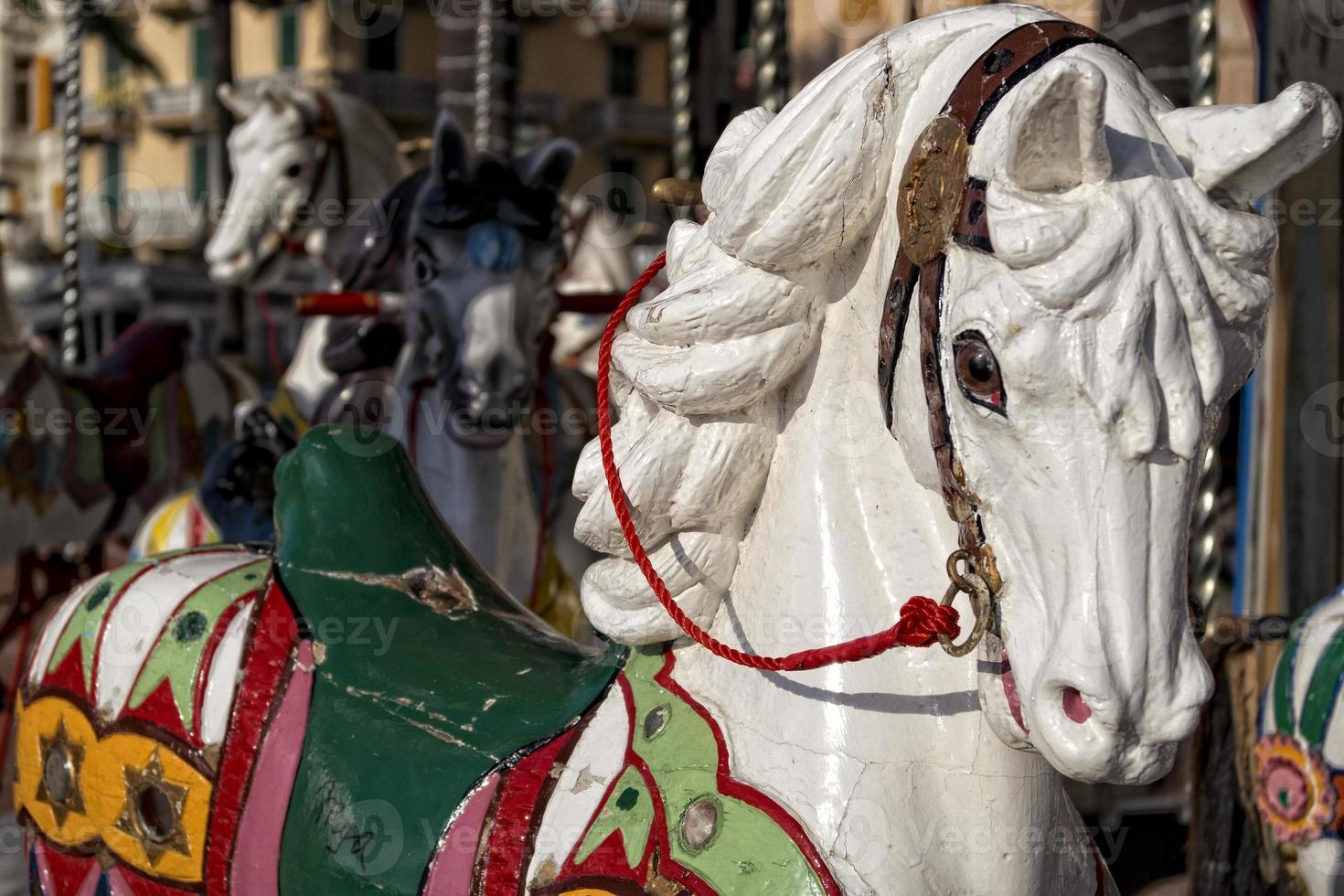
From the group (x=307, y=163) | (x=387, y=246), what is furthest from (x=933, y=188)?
(x=307, y=163)

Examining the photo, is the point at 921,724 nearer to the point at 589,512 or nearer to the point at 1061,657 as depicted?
the point at 1061,657

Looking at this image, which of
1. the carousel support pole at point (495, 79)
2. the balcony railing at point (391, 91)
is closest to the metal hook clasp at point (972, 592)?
the carousel support pole at point (495, 79)

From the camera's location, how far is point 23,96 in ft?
79.7

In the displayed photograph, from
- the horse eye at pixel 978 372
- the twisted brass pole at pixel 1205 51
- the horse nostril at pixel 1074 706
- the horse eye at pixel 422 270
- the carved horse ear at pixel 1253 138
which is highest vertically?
the twisted brass pole at pixel 1205 51

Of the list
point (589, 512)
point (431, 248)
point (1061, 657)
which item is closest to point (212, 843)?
point (589, 512)

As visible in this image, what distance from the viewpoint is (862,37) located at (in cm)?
671

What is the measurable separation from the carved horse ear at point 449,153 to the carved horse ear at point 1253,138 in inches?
84.4

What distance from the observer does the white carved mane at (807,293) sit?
1067mm

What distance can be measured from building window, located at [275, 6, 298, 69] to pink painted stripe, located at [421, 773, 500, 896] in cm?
2374

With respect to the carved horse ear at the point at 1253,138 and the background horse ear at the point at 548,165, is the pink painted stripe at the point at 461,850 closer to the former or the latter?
the carved horse ear at the point at 1253,138

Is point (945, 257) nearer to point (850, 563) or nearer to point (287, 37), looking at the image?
point (850, 563)

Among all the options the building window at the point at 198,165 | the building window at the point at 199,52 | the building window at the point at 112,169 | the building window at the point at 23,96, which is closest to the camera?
the building window at the point at 23,96

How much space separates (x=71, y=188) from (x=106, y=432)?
0.78 meters

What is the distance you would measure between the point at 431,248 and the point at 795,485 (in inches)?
73.7
